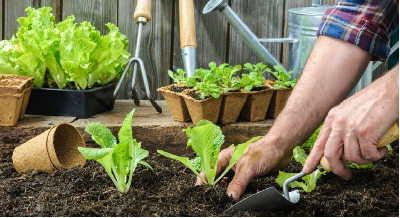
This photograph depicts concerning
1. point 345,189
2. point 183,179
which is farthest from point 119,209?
point 345,189

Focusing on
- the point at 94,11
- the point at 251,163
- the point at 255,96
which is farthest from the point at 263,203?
the point at 94,11

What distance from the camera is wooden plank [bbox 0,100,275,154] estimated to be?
6.73 feet

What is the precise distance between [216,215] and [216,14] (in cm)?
155

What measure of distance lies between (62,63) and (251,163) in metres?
0.91

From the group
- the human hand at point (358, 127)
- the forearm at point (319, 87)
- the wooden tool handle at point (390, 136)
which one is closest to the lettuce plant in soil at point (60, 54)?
the forearm at point (319, 87)

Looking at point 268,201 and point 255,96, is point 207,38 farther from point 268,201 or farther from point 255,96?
point 268,201

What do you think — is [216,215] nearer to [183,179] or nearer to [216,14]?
[183,179]

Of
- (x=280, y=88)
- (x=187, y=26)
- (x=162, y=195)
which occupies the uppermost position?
(x=187, y=26)

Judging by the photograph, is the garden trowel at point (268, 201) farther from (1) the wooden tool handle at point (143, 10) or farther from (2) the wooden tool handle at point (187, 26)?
(1) the wooden tool handle at point (143, 10)

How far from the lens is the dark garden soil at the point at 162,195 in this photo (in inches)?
56.2

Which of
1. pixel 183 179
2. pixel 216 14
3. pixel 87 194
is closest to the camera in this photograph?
pixel 87 194

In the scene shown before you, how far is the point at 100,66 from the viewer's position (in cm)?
222

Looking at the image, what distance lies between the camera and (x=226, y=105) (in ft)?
6.97

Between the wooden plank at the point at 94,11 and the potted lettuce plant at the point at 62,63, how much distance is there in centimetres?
36
